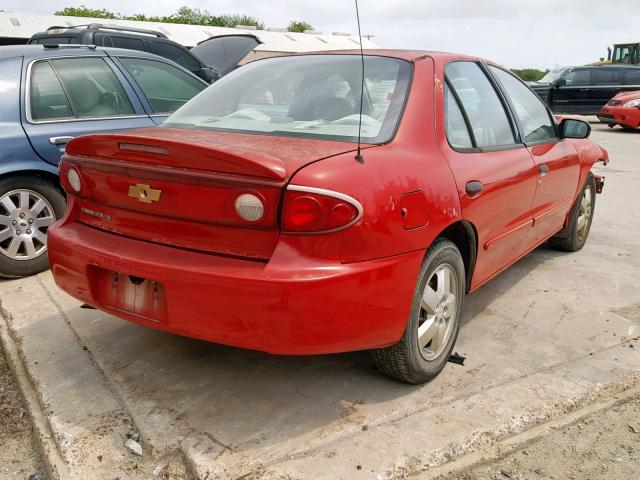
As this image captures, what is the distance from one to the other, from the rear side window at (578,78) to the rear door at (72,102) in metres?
16.8

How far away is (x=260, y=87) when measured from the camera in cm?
343

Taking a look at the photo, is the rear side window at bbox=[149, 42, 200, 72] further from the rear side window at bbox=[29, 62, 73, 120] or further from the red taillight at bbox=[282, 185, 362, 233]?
the red taillight at bbox=[282, 185, 362, 233]

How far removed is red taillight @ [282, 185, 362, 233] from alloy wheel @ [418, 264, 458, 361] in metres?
0.67

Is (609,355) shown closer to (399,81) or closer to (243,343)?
(399,81)

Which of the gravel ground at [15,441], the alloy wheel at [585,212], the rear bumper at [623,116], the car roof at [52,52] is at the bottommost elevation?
the rear bumper at [623,116]

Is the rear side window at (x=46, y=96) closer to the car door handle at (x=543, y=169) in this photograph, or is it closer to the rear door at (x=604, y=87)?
the car door handle at (x=543, y=169)

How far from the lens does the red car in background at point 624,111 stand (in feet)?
52.9

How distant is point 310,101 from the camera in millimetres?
3146

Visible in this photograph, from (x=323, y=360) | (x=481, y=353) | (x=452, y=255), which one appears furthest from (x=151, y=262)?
(x=481, y=353)

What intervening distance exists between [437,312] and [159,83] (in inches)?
145

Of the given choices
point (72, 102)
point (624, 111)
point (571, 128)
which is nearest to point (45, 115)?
point (72, 102)

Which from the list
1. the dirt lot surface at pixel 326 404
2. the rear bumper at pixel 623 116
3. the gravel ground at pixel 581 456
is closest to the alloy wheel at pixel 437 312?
the dirt lot surface at pixel 326 404

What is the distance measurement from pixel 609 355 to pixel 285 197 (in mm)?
2092

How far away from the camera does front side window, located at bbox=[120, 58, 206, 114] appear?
5.44 meters
